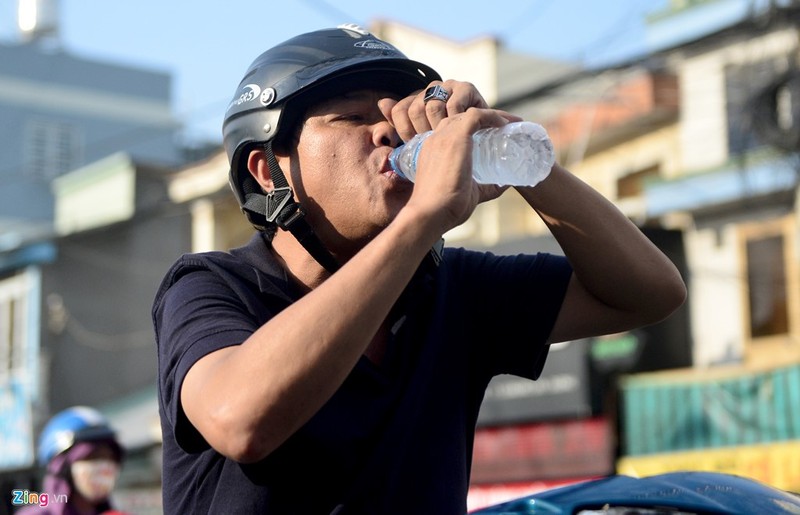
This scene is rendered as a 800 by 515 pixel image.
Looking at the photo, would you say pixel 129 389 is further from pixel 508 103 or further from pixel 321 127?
pixel 321 127

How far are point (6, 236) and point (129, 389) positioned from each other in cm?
695

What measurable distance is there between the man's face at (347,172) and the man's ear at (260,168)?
0.10 metres

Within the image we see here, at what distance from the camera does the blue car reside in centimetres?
273

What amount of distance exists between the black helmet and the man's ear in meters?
0.02

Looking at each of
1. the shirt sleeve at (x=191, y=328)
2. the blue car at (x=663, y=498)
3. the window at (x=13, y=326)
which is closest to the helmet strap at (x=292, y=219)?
the shirt sleeve at (x=191, y=328)

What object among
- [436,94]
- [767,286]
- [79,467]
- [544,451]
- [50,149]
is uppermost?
[50,149]

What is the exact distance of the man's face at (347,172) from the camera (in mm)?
2762

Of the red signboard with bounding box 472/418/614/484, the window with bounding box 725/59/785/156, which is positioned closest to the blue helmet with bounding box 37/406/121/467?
the red signboard with bounding box 472/418/614/484

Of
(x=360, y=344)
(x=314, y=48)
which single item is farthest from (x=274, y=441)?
(x=314, y=48)

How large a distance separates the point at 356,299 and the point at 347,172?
548 mm

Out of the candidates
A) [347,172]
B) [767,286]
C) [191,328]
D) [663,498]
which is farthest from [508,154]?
[767,286]

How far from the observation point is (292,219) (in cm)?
284

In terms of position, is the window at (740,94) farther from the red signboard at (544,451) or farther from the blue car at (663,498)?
the blue car at (663,498)

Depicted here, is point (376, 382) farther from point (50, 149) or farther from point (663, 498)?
point (50, 149)
